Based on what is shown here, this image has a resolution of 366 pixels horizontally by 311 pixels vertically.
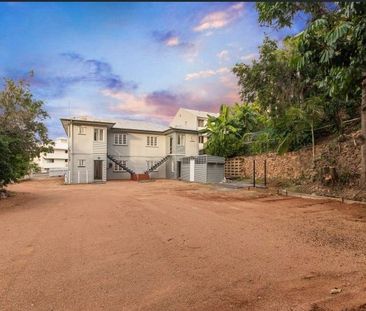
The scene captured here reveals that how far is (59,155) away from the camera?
265ft

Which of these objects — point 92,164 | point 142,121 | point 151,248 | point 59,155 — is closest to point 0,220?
point 151,248

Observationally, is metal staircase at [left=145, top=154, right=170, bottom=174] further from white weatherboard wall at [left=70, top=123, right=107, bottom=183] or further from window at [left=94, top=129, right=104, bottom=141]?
window at [left=94, top=129, right=104, bottom=141]

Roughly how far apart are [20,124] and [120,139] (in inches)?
677

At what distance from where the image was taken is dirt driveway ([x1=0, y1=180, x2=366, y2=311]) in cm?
405

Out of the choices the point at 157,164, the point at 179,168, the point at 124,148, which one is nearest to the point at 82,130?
the point at 124,148

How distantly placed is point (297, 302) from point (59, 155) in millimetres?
83454

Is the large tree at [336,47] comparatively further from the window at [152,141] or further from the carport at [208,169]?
the window at [152,141]

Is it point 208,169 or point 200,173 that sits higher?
point 208,169

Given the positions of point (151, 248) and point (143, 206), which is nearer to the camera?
point (151, 248)

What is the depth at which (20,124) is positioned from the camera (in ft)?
54.6

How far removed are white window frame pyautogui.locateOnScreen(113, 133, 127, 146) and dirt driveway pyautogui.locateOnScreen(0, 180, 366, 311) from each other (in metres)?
23.4

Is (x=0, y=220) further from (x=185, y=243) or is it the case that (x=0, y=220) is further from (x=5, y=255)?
(x=185, y=243)

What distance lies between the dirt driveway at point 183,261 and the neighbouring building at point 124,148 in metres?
19.5

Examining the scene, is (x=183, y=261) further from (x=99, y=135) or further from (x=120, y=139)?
(x=120, y=139)
